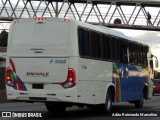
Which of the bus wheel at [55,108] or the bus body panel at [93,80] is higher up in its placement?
the bus body panel at [93,80]

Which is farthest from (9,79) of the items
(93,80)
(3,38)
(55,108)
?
(3,38)

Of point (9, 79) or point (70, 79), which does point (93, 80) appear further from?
point (9, 79)

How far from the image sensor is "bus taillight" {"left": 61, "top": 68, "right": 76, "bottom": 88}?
16188 mm

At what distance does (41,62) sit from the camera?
54.4 ft

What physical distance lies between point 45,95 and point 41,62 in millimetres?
1137

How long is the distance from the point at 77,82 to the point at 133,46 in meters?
6.69

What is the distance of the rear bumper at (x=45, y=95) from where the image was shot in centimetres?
1611

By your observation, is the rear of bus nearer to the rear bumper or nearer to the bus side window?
the rear bumper

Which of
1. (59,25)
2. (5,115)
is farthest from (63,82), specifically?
(5,115)

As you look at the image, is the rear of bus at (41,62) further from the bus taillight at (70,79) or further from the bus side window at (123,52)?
the bus side window at (123,52)

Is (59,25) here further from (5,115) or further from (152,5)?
(152,5)

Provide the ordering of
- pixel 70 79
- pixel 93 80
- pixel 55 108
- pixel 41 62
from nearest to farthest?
pixel 70 79 < pixel 41 62 < pixel 93 80 < pixel 55 108

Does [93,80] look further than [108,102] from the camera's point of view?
No

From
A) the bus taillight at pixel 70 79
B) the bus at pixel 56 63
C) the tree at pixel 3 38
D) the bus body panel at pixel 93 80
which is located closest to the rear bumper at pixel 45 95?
the bus at pixel 56 63
